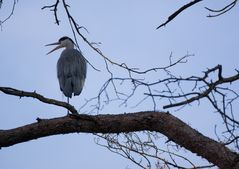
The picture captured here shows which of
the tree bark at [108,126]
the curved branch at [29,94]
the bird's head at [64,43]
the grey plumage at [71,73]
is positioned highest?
the bird's head at [64,43]

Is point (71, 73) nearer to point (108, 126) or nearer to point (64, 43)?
A: point (64, 43)

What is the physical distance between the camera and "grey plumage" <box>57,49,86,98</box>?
792cm

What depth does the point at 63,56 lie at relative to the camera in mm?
9078

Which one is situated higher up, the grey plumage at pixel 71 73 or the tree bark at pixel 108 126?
the grey plumage at pixel 71 73

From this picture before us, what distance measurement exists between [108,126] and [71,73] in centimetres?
429

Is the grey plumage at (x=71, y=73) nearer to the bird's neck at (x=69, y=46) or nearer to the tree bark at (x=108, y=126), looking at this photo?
the bird's neck at (x=69, y=46)

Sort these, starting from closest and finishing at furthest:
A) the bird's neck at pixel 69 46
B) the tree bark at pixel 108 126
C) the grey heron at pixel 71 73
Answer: the tree bark at pixel 108 126, the grey heron at pixel 71 73, the bird's neck at pixel 69 46

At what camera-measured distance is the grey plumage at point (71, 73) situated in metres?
7.92

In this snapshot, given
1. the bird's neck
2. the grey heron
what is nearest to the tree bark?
the grey heron

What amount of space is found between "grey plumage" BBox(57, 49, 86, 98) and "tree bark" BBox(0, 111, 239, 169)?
A: 3798 millimetres

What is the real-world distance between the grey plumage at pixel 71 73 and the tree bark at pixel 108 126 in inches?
150

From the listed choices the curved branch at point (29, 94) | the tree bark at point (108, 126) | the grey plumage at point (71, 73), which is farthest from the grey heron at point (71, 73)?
the curved branch at point (29, 94)

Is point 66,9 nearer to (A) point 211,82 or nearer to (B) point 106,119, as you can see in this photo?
(B) point 106,119

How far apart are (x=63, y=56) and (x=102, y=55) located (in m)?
5.50
